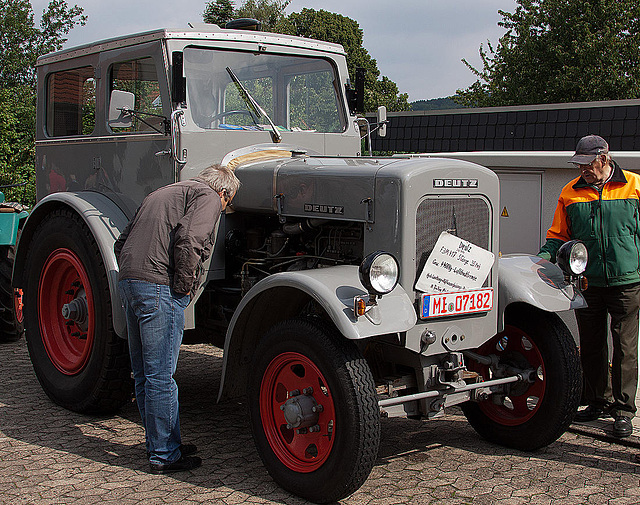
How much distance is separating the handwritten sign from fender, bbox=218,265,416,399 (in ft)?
0.74

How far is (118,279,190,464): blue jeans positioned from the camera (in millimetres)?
4250

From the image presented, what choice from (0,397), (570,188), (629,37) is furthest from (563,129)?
(629,37)

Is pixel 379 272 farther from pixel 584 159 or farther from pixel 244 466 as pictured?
pixel 584 159

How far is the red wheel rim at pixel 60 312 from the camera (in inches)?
217

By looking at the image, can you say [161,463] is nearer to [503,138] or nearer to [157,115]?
[157,115]

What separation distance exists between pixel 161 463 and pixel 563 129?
29.2 ft

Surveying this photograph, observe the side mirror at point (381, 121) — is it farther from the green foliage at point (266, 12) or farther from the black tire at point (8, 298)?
the green foliage at point (266, 12)

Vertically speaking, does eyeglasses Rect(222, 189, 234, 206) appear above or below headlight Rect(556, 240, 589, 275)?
above

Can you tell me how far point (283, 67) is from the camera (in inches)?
220

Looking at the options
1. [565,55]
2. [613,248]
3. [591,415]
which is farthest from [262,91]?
[565,55]

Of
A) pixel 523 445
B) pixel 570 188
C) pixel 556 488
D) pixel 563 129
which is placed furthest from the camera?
pixel 563 129

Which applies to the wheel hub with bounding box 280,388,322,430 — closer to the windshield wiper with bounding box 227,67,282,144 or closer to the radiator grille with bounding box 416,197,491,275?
the radiator grille with bounding box 416,197,491,275

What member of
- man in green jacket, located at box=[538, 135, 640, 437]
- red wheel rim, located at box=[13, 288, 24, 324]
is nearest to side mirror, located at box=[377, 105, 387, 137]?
man in green jacket, located at box=[538, 135, 640, 437]

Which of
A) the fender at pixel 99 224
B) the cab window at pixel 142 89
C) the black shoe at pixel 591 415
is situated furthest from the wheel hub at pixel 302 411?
the black shoe at pixel 591 415
